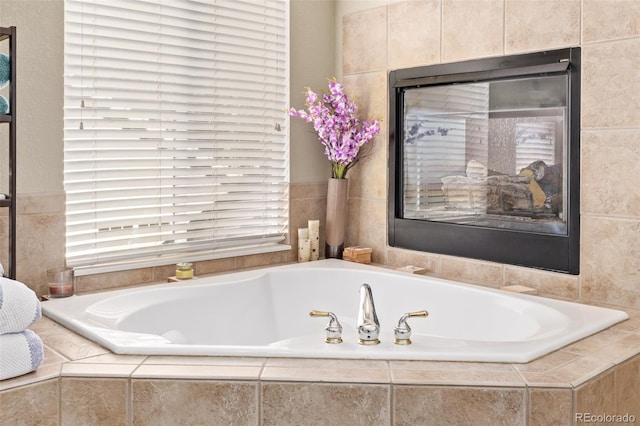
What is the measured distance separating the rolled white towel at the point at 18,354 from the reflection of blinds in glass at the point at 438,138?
2007mm

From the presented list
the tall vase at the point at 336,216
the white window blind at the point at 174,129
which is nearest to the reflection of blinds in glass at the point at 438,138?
the tall vase at the point at 336,216

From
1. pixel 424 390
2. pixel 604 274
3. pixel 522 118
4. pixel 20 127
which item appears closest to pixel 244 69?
pixel 20 127

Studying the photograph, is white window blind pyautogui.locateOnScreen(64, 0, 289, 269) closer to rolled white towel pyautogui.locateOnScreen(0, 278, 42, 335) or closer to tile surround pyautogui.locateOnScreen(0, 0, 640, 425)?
tile surround pyautogui.locateOnScreen(0, 0, 640, 425)

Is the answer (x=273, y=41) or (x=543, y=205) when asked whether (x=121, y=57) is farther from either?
(x=543, y=205)

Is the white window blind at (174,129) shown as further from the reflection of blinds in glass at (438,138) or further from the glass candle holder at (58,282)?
the reflection of blinds in glass at (438,138)

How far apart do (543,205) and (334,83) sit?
1.24 metres

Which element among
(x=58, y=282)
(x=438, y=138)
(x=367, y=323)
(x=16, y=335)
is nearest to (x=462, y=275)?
(x=438, y=138)

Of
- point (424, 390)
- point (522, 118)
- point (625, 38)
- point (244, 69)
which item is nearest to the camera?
point (424, 390)

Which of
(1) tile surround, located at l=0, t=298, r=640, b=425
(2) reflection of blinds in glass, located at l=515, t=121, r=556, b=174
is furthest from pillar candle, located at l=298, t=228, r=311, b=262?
(1) tile surround, located at l=0, t=298, r=640, b=425

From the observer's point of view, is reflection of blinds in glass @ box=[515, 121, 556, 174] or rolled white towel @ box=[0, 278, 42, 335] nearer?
rolled white towel @ box=[0, 278, 42, 335]

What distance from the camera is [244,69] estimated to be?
10.6ft

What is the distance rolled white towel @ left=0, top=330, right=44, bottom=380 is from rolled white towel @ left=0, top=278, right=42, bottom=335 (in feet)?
0.08

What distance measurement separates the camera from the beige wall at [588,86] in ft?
7.95

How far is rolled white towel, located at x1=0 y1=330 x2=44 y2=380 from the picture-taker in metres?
1.63
